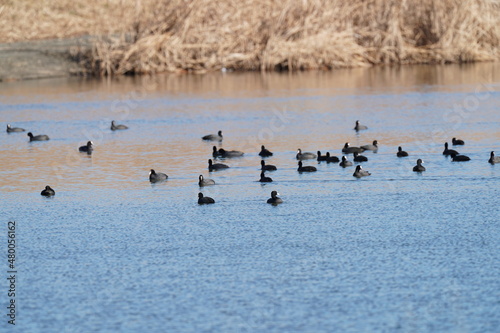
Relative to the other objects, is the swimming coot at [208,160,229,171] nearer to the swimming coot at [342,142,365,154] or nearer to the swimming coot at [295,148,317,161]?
the swimming coot at [295,148,317,161]

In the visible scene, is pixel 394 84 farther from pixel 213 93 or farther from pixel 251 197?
pixel 251 197

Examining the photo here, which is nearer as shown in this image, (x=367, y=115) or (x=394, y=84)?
(x=367, y=115)

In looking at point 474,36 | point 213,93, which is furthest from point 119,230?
point 474,36

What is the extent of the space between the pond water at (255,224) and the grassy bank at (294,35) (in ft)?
40.0

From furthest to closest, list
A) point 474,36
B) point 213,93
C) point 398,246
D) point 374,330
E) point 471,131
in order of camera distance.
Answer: point 474,36 → point 213,93 → point 471,131 → point 398,246 → point 374,330

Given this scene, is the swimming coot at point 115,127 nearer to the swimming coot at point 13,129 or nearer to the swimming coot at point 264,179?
the swimming coot at point 13,129

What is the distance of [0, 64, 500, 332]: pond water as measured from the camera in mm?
14234

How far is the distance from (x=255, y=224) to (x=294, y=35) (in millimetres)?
30767

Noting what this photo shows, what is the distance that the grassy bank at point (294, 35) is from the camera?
48.8 meters

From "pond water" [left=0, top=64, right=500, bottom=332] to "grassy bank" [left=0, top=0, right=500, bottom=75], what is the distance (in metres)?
12.2

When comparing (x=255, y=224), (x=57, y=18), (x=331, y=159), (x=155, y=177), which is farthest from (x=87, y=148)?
(x=57, y=18)

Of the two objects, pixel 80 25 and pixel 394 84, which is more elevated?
pixel 80 25

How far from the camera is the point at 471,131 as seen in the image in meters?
30.1

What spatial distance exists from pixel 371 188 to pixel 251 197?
9.60 feet
